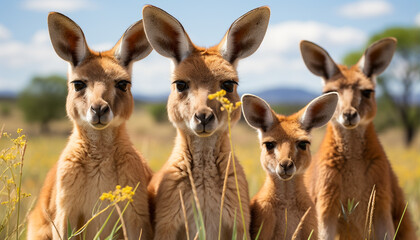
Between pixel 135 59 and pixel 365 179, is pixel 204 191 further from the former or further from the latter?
pixel 365 179

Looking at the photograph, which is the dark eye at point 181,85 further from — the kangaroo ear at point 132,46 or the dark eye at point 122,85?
the kangaroo ear at point 132,46

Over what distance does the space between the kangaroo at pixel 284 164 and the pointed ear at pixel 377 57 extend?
1.58 m

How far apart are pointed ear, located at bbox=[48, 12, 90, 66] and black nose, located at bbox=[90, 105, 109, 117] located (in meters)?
0.83

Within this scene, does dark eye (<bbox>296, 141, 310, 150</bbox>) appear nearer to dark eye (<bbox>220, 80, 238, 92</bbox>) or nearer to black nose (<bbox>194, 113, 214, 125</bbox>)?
dark eye (<bbox>220, 80, 238, 92</bbox>)

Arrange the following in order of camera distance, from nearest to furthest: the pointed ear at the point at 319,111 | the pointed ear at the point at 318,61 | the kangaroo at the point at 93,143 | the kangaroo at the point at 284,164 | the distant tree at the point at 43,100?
the kangaroo at the point at 93,143
the kangaroo at the point at 284,164
the pointed ear at the point at 319,111
the pointed ear at the point at 318,61
the distant tree at the point at 43,100

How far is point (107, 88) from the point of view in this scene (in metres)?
4.73

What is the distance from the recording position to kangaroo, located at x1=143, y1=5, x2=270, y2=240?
4.53 meters

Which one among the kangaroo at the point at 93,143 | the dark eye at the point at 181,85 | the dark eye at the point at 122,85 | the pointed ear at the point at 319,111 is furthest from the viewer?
the pointed ear at the point at 319,111

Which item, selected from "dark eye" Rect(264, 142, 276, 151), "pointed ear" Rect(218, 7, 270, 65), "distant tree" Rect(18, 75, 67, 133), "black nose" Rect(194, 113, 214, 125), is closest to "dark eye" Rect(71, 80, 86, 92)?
"black nose" Rect(194, 113, 214, 125)

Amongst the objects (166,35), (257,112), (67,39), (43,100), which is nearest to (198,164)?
(257,112)

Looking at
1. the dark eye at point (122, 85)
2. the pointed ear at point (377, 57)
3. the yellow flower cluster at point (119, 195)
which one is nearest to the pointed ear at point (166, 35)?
the dark eye at point (122, 85)

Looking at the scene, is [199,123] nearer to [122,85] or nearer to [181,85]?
[181,85]

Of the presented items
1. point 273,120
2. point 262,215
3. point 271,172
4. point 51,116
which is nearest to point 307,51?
point 273,120

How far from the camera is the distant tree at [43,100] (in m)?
49.4
